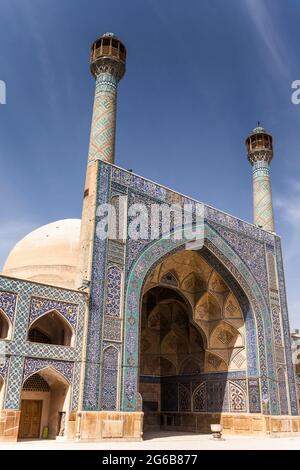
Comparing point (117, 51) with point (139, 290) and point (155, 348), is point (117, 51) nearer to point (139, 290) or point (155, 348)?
point (139, 290)

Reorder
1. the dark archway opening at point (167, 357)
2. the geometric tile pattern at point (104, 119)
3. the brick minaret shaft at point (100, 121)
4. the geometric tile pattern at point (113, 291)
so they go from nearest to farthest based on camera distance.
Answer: the geometric tile pattern at point (113, 291) < the brick minaret shaft at point (100, 121) < the geometric tile pattern at point (104, 119) < the dark archway opening at point (167, 357)

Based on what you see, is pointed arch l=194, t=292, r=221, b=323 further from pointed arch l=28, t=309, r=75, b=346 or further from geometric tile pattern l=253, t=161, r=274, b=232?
pointed arch l=28, t=309, r=75, b=346

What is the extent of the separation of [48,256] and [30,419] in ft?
17.5

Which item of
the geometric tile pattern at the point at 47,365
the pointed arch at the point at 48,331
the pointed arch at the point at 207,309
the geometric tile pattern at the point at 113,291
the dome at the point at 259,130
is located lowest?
the geometric tile pattern at the point at 47,365

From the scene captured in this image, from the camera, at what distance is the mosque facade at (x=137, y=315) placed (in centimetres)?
898

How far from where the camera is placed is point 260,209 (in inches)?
615

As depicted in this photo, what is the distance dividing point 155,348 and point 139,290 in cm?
589

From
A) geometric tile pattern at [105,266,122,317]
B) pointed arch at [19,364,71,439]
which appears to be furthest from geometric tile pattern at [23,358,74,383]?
geometric tile pattern at [105,266,122,317]

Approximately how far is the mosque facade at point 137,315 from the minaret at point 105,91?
4 centimetres

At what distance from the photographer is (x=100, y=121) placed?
12078 mm

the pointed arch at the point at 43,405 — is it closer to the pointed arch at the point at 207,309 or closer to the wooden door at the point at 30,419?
the wooden door at the point at 30,419

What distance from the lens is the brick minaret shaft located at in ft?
33.1

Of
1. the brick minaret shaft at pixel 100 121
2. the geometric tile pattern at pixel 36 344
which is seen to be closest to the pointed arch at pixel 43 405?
the geometric tile pattern at pixel 36 344
